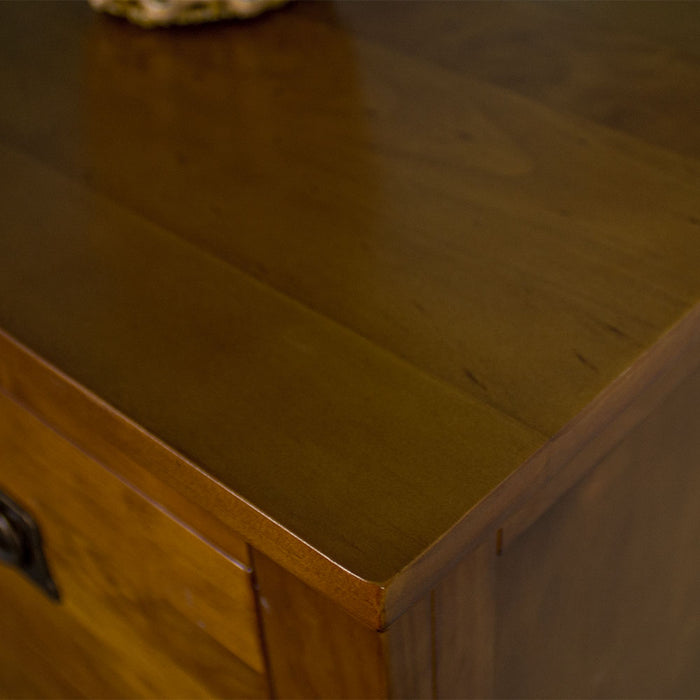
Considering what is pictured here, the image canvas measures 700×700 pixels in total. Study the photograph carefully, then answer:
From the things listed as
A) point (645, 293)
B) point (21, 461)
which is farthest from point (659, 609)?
point (21, 461)

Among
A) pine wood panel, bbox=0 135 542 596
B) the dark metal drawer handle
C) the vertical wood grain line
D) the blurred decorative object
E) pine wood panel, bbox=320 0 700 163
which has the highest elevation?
the blurred decorative object

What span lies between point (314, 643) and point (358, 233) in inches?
6.4

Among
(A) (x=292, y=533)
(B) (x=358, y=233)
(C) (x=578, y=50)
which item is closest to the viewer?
(A) (x=292, y=533)

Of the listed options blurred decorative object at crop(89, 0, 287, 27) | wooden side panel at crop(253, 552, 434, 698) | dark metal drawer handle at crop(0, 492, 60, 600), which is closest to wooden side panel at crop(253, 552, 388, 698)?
wooden side panel at crop(253, 552, 434, 698)

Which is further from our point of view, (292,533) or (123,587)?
(123,587)

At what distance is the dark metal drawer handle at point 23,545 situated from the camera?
1.66 feet

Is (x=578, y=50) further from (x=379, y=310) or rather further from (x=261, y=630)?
(x=261, y=630)

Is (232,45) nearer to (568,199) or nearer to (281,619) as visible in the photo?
(568,199)

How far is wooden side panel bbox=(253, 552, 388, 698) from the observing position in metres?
0.33

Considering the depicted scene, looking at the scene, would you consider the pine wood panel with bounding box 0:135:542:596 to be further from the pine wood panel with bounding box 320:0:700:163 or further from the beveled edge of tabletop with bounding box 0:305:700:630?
the pine wood panel with bounding box 320:0:700:163

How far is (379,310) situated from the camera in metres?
0.38

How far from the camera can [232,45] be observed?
58cm

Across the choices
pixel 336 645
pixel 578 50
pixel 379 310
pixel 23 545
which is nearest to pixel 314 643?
pixel 336 645

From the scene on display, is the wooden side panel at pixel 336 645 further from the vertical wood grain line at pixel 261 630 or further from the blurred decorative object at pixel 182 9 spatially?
the blurred decorative object at pixel 182 9
